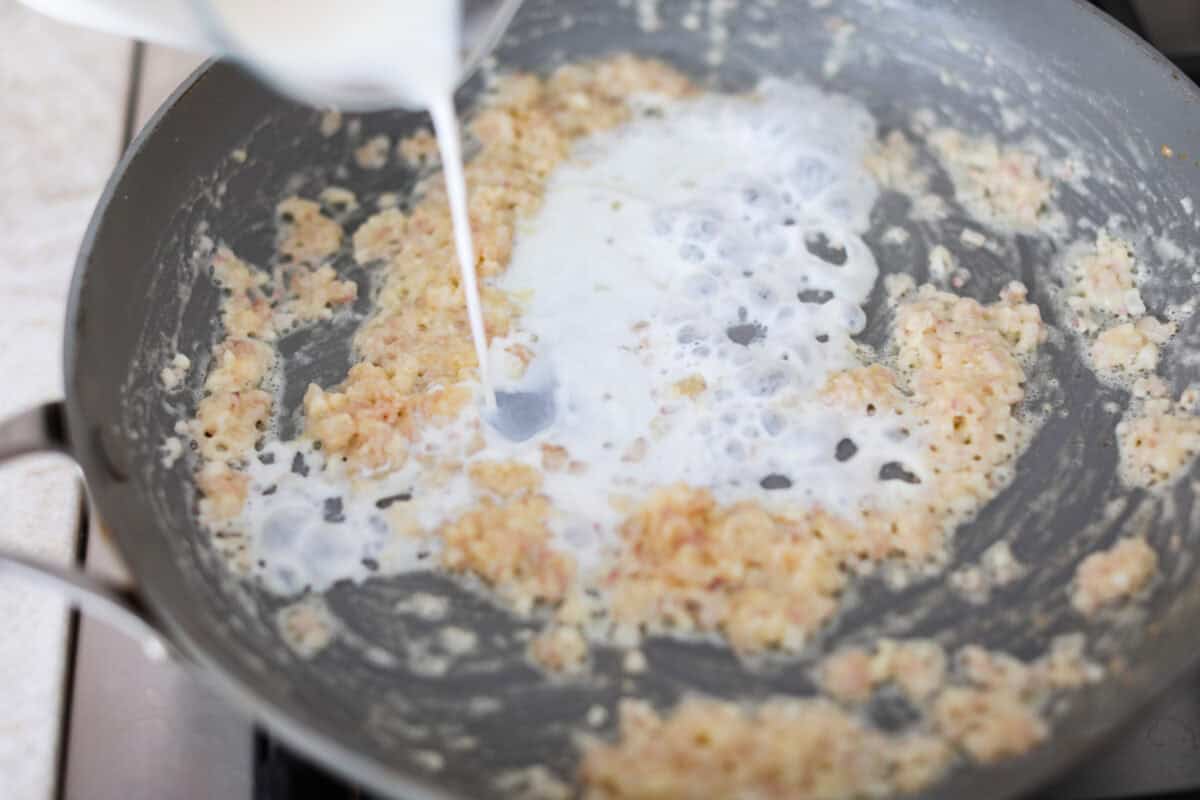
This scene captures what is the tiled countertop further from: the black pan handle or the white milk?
the white milk

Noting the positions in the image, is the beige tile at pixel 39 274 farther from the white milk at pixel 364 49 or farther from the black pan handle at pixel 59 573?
the white milk at pixel 364 49

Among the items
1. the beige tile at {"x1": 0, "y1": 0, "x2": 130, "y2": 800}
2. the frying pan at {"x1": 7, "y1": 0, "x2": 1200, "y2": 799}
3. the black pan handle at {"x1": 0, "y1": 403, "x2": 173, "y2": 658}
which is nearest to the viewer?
the black pan handle at {"x1": 0, "y1": 403, "x2": 173, "y2": 658}

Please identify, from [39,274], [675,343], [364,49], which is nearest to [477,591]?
[675,343]

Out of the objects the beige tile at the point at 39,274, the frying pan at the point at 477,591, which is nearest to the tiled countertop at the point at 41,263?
the beige tile at the point at 39,274

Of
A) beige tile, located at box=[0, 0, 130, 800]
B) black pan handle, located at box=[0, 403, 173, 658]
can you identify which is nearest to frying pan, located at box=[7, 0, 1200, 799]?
black pan handle, located at box=[0, 403, 173, 658]

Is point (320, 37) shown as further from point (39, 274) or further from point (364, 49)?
point (39, 274)

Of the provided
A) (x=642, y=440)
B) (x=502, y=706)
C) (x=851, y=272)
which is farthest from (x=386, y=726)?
(x=851, y=272)

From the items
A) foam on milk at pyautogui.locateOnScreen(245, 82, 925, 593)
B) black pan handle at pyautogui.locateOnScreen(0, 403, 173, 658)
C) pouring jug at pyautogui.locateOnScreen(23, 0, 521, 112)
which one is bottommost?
black pan handle at pyautogui.locateOnScreen(0, 403, 173, 658)
